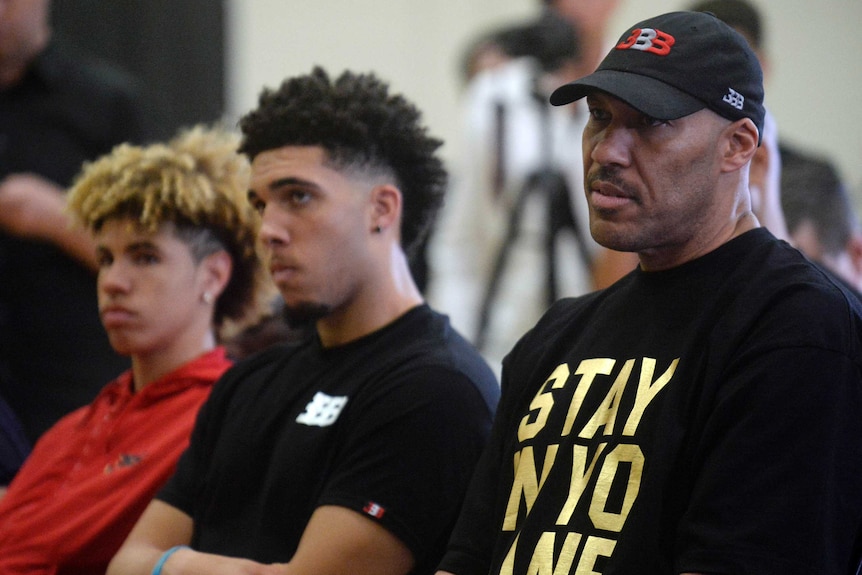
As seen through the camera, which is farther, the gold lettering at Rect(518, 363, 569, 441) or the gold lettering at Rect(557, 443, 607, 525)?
the gold lettering at Rect(518, 363, 569, 441)

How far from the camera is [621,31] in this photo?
297 inches

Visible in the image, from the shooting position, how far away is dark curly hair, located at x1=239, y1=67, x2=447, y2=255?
235 centimetres

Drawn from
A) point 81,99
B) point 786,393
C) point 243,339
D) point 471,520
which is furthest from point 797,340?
point 81,99

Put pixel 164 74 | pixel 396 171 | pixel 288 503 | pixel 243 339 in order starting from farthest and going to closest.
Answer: pixel 164 74 < pixel 243 339 < pixel 396 171 < pixel 288 503

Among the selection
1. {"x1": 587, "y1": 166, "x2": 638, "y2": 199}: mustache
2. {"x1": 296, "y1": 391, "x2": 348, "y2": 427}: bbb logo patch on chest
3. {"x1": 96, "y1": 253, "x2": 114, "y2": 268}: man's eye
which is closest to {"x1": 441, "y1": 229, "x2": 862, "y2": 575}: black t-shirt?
{"x1": 587, "y1": 166, "x2": 638, "y2": 199}: mustache

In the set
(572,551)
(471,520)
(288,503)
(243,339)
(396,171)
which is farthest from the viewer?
(243,339)

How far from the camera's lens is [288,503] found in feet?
7.07

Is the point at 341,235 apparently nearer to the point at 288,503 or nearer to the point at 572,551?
the point at 288,503

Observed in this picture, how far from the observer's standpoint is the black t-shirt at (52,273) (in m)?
3.27

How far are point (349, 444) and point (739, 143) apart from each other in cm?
87

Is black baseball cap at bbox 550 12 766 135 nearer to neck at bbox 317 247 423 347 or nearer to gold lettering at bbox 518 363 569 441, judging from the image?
gold lettering at bbox 518 363 569 441

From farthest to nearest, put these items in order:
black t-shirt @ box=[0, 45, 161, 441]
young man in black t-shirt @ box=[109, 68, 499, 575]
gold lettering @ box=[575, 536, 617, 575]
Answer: black t-shirt @ box=[0, 45, 161, 441], young man in black t-shirt @ box=[109, 68, 499, 575], gold lettering @ box=[575, 536, 617, 575]

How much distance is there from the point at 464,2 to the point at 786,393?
667cm

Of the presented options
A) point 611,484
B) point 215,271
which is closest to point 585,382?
point 611,484
